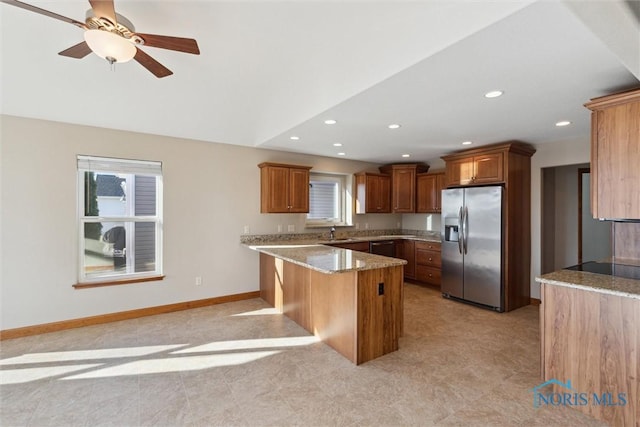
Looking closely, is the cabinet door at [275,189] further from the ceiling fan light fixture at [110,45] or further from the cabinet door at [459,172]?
the ceiling fan light fixture at [110,45]


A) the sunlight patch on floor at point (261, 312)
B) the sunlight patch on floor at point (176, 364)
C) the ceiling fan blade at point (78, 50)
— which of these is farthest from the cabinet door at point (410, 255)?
the ceiling fan blade at point (78, 50)

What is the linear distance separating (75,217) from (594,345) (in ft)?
16.4

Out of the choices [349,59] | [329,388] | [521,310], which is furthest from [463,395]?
[349,59]

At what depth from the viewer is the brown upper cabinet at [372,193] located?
18.3ft

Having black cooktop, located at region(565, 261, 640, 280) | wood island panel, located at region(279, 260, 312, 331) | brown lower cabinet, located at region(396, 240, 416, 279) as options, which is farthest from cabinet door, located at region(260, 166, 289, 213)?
black cooktop, located at region(565, 261, 640, 280)

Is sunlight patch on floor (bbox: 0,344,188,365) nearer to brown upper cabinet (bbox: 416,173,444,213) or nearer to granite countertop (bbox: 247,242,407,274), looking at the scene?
granite countertop (bbox: 247,242,407,274)

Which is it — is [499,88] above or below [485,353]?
above

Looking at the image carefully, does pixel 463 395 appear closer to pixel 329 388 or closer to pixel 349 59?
pixel 329 388

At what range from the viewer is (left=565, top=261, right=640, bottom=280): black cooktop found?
89.0 inches

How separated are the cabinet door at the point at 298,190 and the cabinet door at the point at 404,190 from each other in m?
1.99

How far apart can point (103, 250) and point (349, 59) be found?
368 cm

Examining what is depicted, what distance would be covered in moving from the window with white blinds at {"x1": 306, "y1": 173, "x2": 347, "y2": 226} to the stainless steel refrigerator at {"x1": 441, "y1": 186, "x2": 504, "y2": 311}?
1938 mm

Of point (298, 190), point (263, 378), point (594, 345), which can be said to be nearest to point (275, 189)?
point (298, 190)

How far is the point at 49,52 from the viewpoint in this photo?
2.61 metres
